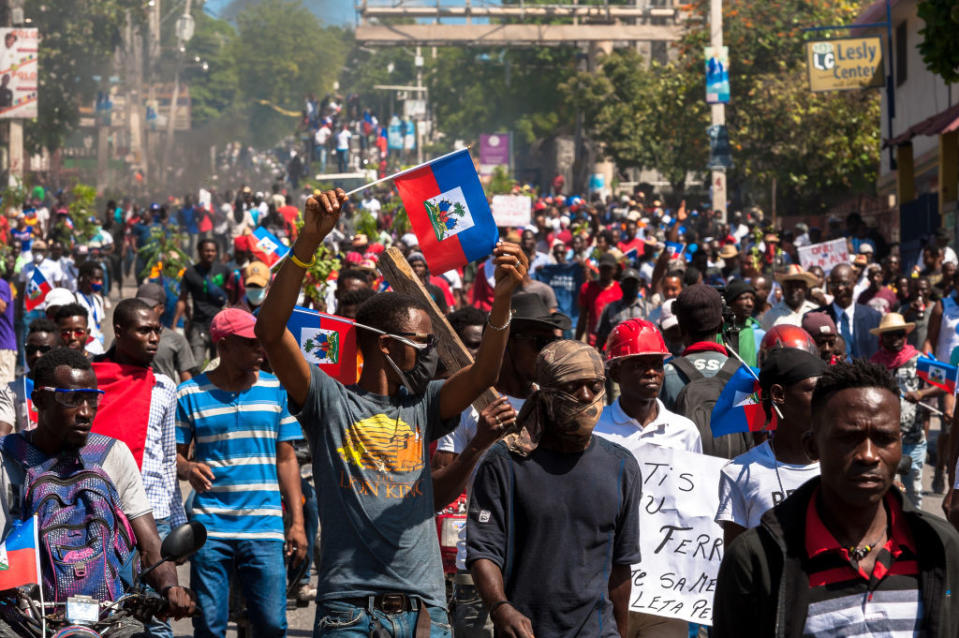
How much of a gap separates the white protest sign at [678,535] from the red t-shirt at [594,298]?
343 inches

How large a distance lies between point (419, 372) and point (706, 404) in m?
2.31

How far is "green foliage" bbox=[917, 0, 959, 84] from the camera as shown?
588 inches

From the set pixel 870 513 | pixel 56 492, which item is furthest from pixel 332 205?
pixel 870 513

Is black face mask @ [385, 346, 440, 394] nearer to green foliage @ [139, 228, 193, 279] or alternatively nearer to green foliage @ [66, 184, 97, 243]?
green foliage @ [139, 228, 193, 279]

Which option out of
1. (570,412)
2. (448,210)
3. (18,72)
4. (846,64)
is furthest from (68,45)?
(570,412)

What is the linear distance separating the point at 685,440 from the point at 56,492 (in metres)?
2.39

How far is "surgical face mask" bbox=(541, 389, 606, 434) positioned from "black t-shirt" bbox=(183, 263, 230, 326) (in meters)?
10.3

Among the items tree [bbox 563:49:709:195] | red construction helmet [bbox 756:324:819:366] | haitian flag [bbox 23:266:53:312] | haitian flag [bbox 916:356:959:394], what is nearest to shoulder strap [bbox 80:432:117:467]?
red construction helmet [bbox 756:324:819:366]

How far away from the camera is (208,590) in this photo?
21.7 feet

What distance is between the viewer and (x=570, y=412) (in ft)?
15.5

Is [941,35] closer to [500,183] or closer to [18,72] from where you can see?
[500,183]

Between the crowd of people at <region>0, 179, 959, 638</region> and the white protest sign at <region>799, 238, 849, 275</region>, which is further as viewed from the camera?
the white protest sign at <region>799, 238, 849, 275</region>

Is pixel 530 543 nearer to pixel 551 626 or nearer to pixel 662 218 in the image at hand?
pixel 551 626

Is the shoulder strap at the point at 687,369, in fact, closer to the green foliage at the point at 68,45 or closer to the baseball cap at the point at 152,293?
the baseball cap at the point at 152,293
